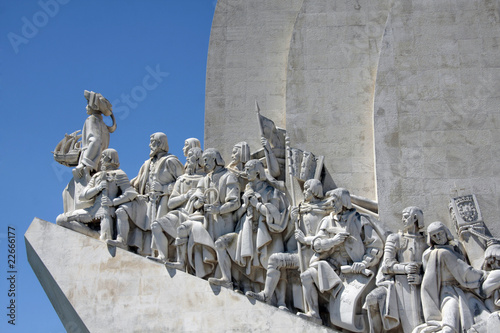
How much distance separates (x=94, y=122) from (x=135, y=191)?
1.72m

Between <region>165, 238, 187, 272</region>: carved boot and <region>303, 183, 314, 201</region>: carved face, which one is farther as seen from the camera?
<region>303, 183, 314, 201</region>: carved face

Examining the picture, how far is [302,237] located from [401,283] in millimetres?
1473

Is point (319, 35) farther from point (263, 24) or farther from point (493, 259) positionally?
point (493, 259)

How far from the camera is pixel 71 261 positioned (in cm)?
1240

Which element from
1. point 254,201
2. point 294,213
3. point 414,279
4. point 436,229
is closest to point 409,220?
point 436,229

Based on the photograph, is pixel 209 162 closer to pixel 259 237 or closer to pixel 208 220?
pixel 208 220

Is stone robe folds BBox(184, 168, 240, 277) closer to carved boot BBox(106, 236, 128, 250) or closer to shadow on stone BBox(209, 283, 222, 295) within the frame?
shadow on stone BBox(209, 283, 222, 295)

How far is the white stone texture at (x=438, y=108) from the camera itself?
12.1 meters

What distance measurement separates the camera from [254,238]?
12.0m

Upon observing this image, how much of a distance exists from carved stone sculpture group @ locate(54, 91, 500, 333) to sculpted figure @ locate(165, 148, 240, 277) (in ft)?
0.05

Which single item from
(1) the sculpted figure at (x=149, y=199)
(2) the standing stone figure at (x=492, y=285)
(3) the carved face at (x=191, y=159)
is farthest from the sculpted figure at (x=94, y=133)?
(2) the standing stone figure at (x=492, y=285)

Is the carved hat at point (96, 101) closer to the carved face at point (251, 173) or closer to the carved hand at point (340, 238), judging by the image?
the carved face at point (251, 173)

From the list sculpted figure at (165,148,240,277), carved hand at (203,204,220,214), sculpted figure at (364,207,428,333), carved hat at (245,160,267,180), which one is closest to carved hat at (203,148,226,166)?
sculpted figure at (165,148,240,277)

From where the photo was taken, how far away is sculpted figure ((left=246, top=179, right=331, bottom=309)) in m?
11.6
